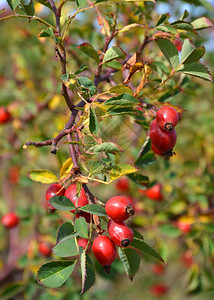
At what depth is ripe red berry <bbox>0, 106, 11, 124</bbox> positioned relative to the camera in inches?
89.7

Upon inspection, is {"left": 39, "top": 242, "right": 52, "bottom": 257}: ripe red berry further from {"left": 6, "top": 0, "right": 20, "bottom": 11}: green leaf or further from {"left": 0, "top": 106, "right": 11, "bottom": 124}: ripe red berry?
{"left": 6, "top": 0, "right": 20, "bottom": 11}: green leaf

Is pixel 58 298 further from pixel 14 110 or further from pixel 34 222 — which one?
pixel 14 110

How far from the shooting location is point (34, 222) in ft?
6.22

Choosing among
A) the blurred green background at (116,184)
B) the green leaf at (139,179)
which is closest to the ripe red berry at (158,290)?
the blurred green background at (116,184)

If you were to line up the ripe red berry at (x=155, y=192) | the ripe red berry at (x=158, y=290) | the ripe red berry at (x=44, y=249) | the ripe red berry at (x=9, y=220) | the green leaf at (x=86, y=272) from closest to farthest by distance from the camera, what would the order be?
the green leaf at (x=86, y=272)
the ripe red berry at (x=44, y=249)
the ripe red berry at (x=155, y=192)
the ripe red berry at (x=9, y=220)
the ripe red berry at (x=158, y=290)

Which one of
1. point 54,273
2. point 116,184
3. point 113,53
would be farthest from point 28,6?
point 116,184

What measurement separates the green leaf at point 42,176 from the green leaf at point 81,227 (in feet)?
0.60

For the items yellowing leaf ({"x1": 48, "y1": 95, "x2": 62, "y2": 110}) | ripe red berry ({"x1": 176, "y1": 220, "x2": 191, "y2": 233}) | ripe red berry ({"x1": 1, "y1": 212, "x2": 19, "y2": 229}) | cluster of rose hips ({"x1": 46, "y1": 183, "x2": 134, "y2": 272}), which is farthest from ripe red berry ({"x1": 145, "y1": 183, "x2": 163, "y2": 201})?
cluster of rose hips ({"x1": 46, "y1": 183, "x2": 134, "y2": 272})

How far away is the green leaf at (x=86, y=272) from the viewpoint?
2.17 feet

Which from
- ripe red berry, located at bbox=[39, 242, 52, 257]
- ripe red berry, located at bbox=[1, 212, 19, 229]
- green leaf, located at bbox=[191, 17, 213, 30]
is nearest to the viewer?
green leaf, located at bbox=[191, 17, 213, 30]

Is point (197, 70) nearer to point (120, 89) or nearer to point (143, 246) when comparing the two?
point (120, 89)

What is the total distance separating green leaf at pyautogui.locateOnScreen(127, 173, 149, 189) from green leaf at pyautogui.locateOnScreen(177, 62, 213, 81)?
38 cm

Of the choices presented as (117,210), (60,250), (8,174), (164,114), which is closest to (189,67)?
(164,114)

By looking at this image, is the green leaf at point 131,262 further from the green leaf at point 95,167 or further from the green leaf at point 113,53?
the green leaf at point 113,53
